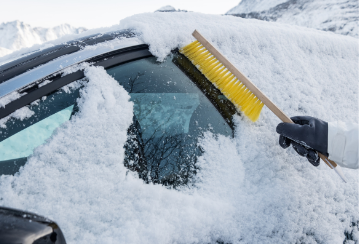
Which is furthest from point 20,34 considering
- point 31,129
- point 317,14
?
point 31,129

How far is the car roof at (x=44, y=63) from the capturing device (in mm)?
914

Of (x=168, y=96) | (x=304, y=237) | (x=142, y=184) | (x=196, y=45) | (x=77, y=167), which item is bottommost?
(x=304, y=237)

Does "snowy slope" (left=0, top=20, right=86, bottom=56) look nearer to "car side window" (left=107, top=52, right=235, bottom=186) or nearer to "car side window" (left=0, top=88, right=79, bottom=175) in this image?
"car side window" (left=107, top=52, right=235, bottom=186)

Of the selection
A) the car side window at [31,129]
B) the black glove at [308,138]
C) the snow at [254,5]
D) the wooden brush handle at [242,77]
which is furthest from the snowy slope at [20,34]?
the black glove at [308,138]

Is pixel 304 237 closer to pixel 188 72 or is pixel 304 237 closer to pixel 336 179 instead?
pixel 336 179

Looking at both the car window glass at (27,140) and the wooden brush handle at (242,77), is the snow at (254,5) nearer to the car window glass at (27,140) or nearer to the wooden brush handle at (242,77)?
the wooden brush handle at (242,77)

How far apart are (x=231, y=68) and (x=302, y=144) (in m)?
0.64

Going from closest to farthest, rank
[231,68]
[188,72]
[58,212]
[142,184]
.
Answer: [58,212] → [142,184] → [188,72] → [231,68]

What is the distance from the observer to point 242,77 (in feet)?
4.61

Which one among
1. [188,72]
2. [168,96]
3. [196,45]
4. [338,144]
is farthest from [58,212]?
[338,144]

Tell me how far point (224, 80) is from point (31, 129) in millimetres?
1093

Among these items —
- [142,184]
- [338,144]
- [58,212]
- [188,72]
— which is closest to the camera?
[58,212]

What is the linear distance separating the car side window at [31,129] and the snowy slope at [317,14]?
12.5m

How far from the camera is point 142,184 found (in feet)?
3.04
